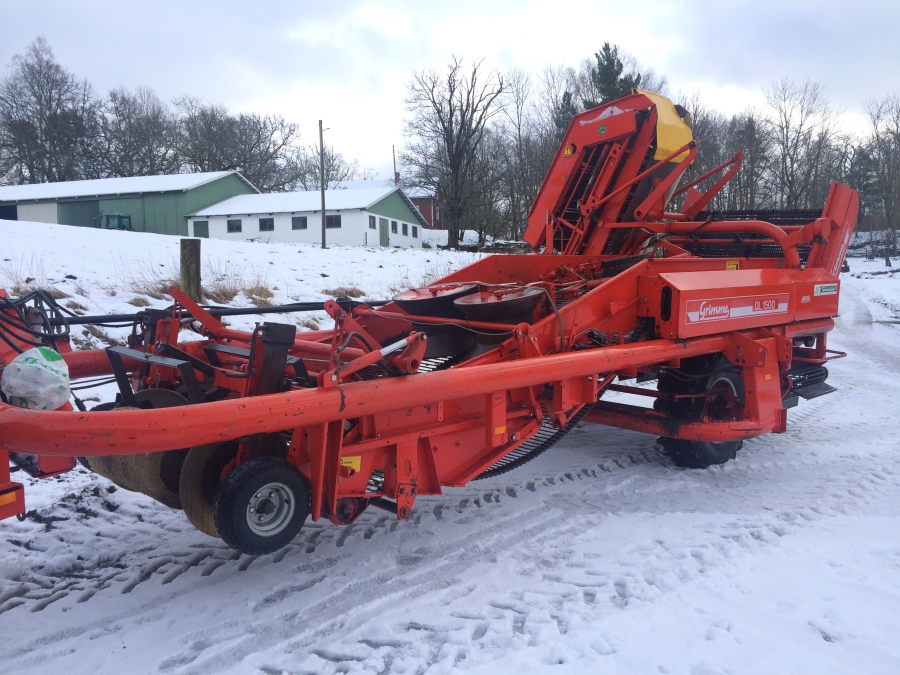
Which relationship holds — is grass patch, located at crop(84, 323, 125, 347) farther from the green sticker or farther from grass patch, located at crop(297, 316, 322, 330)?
the green sticker

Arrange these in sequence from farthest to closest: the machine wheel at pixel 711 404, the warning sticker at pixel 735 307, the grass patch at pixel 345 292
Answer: the grass patch at pixel 345 292 → the machine wheel at pixel 711 404 → the warning sticker at pixel 735 307

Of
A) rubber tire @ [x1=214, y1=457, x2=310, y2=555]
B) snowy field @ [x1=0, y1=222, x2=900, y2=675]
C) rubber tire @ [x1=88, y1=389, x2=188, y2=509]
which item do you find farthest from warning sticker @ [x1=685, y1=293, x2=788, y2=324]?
rubber tire @ [x1=88, y1=389, x2=188, y2=509]

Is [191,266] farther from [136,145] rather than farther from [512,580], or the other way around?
[136,145]

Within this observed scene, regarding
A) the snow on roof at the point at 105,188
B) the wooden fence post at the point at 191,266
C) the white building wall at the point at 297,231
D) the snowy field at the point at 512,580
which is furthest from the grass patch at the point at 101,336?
the snow on roof at the point at 105,188

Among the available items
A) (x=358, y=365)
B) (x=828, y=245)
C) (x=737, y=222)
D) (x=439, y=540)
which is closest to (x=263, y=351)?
(x=358, y=365)

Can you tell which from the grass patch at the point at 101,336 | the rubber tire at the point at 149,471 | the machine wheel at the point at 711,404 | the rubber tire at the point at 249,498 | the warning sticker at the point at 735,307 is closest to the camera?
the rubber tire at the point at 249,498

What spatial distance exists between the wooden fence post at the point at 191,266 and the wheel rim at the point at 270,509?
5.79 metres

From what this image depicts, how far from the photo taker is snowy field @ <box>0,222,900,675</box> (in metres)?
2.44

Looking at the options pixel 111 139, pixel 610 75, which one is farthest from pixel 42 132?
pixel 610 75

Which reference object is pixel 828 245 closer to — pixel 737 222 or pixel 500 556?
pixel 737 222

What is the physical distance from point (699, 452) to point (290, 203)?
1305 inches

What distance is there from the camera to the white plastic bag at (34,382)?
8.15ft

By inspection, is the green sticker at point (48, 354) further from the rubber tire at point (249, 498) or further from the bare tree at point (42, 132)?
the bare tree at point (42, 132)

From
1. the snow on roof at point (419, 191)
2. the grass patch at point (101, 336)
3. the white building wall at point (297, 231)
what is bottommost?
the grass patch at point (101, 336)
